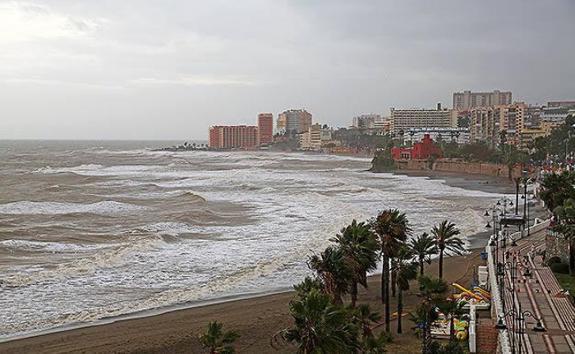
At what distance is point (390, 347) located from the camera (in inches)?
824

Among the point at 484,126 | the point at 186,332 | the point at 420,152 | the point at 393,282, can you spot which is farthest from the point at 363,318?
the point at 484,126

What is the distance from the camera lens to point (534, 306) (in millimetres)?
22609

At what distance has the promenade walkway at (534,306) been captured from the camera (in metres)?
18.6

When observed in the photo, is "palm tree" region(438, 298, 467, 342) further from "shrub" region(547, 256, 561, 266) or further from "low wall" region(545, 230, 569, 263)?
"low wall" region(545, 230, 569, 263)

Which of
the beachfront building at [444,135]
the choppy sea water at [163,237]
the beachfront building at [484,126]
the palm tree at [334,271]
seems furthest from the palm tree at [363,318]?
the beachfront building at [444,135]

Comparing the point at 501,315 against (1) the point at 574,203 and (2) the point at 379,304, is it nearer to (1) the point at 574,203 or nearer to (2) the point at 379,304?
(2) the point at 379,304

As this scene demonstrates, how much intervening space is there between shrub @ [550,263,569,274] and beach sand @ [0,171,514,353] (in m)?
3.74

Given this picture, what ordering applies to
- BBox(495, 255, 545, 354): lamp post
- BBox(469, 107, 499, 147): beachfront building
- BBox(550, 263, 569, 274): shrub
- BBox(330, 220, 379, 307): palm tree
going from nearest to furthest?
BBox(495, 255, 545, 354): lamp post, BBox(330, 220, 379, 307): palm tree, BBox(550, 263, 569, 274): shrub, BBox(469, 107, 499, 147): beachfront building

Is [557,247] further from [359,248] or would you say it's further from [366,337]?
[366,337]

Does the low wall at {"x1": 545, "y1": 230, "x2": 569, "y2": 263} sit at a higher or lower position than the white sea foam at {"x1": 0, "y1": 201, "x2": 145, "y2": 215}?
higher

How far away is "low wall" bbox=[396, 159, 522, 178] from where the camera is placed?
100 m

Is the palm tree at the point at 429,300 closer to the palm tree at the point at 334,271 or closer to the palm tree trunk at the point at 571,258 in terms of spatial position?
the palm tree at the point at 334,271

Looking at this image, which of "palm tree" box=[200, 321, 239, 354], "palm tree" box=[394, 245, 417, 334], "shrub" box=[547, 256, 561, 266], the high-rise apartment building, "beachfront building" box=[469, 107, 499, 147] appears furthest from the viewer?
"beachfront building" box=[469, 107, 499, 147]

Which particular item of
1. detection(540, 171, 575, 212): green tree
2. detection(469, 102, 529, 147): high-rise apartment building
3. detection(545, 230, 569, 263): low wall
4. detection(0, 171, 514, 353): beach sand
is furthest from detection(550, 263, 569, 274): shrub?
detection(469, 102, 529, 147): high-rise apartment building
